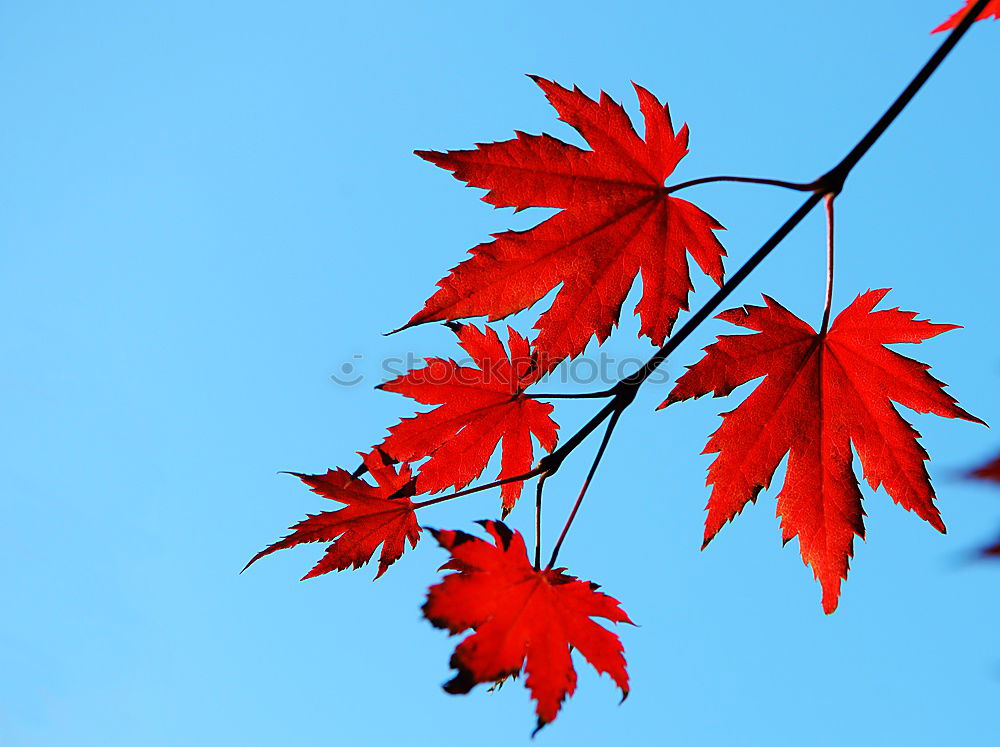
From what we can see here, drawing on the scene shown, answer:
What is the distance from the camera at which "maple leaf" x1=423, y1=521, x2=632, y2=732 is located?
1077 mm

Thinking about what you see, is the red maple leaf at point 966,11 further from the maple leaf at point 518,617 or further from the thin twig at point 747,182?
the maple leaf at point 518,617

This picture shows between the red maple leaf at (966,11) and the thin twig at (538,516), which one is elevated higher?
the red maple leaf at (966,11)

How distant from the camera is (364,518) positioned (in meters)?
1.41

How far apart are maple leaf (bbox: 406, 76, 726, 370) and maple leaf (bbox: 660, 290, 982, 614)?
0.16m

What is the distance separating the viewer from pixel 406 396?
4.70 feet

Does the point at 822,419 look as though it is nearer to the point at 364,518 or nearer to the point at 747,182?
the point at 747,182

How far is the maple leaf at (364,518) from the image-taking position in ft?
4.52

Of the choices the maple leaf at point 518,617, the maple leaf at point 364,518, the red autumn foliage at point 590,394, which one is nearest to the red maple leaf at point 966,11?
the red autumn foliage at point 590,394

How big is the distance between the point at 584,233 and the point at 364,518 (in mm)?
607

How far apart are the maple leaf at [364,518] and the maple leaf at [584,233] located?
1.18ft

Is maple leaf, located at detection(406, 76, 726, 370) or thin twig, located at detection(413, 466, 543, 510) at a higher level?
maple leaf, located at detection(406, 76, 726, 370)

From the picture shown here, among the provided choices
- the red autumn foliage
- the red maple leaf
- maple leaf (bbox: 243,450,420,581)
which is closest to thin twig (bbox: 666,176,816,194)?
the red autumn foliage

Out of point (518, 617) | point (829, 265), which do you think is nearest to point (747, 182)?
point (829, 265)

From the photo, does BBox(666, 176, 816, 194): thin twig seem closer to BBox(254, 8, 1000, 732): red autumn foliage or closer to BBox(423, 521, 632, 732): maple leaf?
BBox(254, 8, 1000, 732): red autumn foliage
